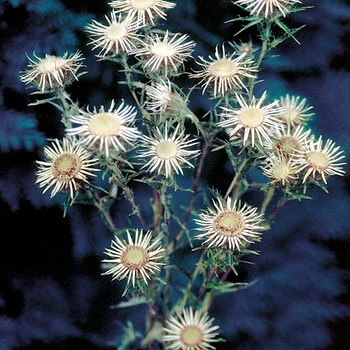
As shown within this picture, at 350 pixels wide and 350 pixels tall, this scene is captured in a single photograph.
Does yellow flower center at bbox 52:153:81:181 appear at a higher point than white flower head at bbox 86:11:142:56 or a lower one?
lower

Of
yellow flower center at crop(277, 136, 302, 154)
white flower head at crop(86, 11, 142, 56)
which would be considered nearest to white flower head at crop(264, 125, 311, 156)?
yellow flower center at crop(277, 136, 302, 154)

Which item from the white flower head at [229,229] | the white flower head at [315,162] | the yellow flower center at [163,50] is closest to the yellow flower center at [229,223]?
the white flower head at [229,229]

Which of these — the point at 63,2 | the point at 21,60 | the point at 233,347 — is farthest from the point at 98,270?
the point at 63,2

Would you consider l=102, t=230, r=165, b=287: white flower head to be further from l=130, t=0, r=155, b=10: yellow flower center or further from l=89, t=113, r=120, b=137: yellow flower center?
l=130, t=0, r=155, b=10: yellow flower center

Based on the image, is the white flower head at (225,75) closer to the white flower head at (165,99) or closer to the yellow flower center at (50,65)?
the white flower head at (165,99)

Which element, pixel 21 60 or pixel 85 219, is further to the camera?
pixel 85 219

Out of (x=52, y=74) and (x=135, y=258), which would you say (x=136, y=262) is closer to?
(x=135, y=258)

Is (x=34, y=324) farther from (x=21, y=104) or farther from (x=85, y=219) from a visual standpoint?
(x=21, y=104)

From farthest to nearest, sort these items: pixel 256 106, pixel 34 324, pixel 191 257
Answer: pixel 191 257, pixel 34 324, pixel 256 106
